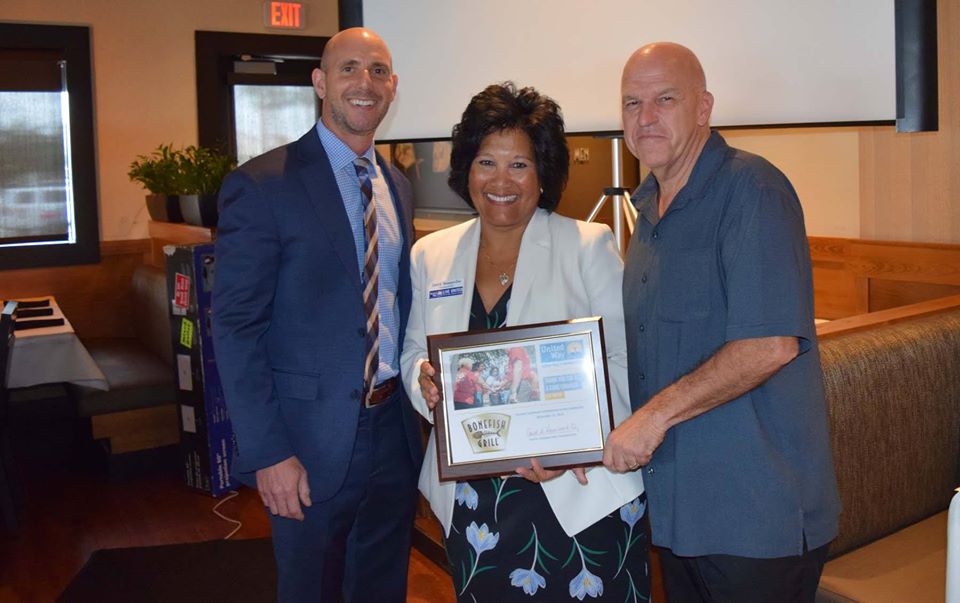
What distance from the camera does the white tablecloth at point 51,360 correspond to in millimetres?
4641

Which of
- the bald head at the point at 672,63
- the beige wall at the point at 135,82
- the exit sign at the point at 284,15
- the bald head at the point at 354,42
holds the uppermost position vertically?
the exit sign at the point at 284,15

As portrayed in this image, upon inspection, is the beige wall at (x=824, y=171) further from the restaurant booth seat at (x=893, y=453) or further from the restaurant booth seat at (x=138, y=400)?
the restaurant booth seat at (x=138, y=400)

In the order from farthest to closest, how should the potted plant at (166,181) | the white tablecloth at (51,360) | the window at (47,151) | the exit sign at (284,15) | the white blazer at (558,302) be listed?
the exit sign at (284,15) → the window at (47,151) → the potted plant at (166,181) → the white tablecloth at (51,360) → the white blazer at (558,302)

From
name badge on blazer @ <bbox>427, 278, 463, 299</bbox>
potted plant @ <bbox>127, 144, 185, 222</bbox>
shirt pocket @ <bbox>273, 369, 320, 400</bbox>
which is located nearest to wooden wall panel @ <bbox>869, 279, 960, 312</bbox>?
name badge on blazer @ <bbox>427, 278, 463, 299</bbox>

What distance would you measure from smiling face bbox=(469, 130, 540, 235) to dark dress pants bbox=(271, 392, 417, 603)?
0.55 meters

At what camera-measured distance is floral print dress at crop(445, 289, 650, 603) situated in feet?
6.89

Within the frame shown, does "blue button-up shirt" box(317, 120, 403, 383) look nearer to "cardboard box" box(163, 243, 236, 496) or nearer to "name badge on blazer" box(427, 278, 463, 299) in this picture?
"name badge on blazer" box(427, 278, 463, 299)

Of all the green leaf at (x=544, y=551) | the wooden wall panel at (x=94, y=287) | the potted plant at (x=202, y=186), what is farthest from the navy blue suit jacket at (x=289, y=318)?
the wooden wall panel at (x=94, y=287)

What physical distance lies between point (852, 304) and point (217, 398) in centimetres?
303

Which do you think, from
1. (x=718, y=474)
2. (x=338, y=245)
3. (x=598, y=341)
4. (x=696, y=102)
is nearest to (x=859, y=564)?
(x=718, y=474)

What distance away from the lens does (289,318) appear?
7.22 feet

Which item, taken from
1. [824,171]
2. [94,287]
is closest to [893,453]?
[824,171]

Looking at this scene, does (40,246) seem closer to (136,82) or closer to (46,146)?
(46,146)

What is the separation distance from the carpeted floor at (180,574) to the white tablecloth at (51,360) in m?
0.96
